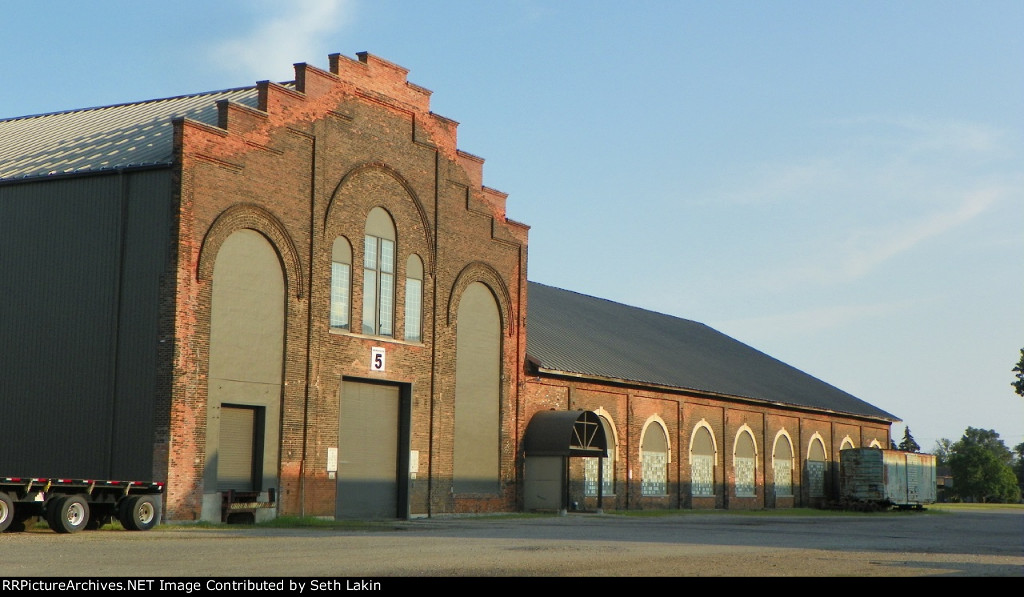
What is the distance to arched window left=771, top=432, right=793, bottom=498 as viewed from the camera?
54.0 meters

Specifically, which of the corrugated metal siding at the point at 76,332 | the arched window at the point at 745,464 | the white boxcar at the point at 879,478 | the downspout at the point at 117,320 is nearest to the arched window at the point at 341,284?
the corrugated metal siding at the point at 76,332

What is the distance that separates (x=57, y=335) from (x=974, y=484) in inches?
3943

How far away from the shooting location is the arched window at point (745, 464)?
50812mm

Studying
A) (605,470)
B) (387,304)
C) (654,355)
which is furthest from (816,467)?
(387,304)

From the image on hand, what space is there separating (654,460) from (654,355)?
639cm

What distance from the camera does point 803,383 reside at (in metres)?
62.2

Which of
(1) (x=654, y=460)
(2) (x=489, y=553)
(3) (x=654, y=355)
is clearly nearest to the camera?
(2) (x=489, y=553)

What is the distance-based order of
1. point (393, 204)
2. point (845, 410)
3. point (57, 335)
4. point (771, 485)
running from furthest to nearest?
1. point (845, 410)
2. point (771, 485)
3. point (393, 204)
4. point (57, 335)

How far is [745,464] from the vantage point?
51625 mm

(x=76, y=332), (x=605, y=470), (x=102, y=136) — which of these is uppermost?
(x=102, y=136)

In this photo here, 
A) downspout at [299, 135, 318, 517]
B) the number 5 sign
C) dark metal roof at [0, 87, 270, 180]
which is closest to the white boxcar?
the number 5 sign

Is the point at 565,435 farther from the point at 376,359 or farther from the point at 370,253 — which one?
the point at 370,253

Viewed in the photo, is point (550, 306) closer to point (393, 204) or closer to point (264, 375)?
point (393, 204)

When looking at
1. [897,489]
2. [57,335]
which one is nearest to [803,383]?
[897,489]
